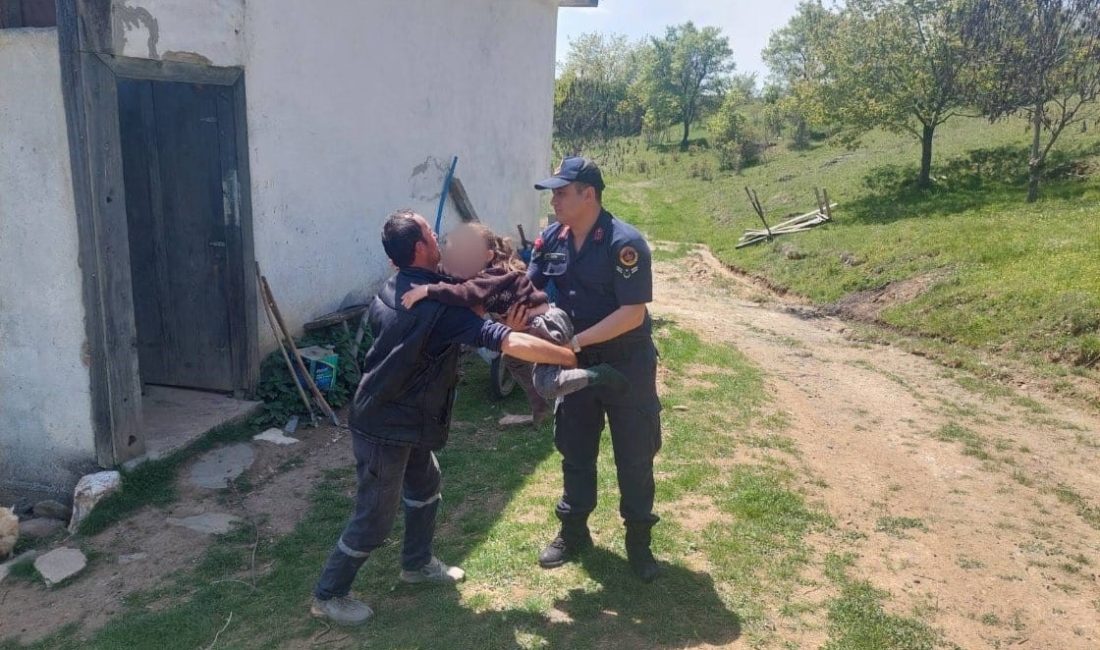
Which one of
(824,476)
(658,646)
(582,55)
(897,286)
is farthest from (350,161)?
(582,55)

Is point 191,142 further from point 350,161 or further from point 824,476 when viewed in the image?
point 824,476

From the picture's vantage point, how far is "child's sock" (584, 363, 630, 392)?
122 inches

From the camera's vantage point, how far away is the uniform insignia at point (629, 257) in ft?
11.4

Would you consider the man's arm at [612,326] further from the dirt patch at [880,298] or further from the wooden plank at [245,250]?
the dirt patch at [880,298]

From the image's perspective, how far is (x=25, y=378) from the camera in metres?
4.92

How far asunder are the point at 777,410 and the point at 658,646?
13.0 ft

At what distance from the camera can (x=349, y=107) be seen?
6.97m

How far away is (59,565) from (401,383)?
7.90ft

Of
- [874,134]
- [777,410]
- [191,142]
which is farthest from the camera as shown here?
[874,134]

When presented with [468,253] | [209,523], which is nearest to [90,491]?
[209,523]

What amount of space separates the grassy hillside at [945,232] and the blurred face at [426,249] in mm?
7861

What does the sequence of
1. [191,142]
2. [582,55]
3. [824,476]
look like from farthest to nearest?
[582,55] → [191,142] → [824,476]

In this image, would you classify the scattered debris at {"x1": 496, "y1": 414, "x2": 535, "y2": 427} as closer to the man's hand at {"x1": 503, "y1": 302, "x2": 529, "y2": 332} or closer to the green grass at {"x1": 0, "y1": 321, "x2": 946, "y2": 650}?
the green grass at {"x1": 0, "y1": 321, "x2": 946, "y2": 650}

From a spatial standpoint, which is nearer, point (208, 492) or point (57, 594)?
point (57, 594)
